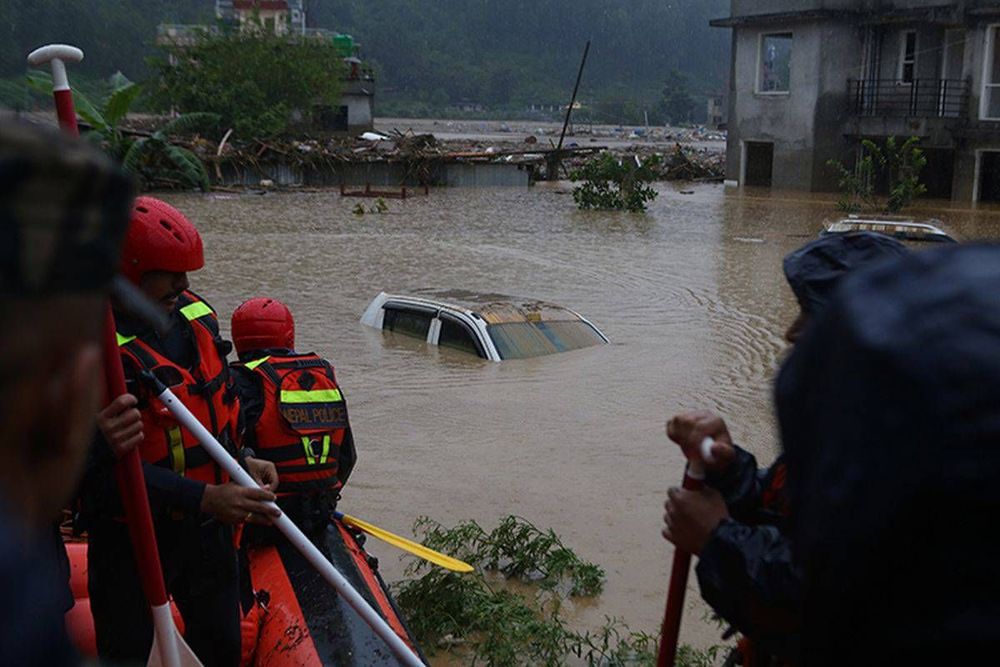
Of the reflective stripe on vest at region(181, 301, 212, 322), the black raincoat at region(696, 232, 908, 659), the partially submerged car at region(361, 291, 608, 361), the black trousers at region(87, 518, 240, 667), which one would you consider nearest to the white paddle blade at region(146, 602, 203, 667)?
the black trousers at region(87, 518, 240, 667)

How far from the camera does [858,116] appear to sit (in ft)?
105

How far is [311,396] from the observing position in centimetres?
442

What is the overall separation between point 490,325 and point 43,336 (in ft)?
35.6

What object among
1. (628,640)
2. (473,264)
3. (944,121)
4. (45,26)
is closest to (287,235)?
(473,264)

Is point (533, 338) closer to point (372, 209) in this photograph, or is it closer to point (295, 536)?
point (295, 536)

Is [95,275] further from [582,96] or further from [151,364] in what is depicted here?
[582,96]

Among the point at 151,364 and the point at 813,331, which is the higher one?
the point at 813,331

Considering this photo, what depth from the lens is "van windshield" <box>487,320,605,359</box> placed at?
38.2 feet

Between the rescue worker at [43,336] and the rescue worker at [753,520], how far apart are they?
2.30ft

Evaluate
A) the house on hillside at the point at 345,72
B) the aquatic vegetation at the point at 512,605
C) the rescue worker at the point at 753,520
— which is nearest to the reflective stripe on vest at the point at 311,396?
the aquatic vegetation at the point at 512,605

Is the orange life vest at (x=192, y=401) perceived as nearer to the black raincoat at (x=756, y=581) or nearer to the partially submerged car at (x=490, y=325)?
the black raincoat at (x=756, y=581)

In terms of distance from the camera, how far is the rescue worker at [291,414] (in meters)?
4.39

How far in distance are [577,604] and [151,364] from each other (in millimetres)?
3579

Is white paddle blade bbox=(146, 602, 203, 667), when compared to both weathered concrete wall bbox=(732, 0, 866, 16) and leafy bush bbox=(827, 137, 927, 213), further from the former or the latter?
weathered concrete wall bbox=(732, 0, 866, 16)
